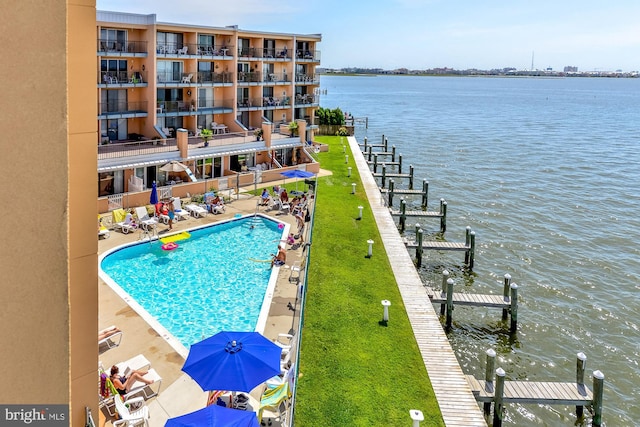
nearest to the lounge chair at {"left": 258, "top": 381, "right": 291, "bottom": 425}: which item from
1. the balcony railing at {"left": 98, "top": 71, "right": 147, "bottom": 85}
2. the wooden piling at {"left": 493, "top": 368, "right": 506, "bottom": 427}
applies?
the wooden piling at {"left": 493, "top": 368, "right": 506, "bottom": 427}

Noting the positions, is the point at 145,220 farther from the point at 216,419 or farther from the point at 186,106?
the point at 216,419

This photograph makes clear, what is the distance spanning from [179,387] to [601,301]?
22.1 meters

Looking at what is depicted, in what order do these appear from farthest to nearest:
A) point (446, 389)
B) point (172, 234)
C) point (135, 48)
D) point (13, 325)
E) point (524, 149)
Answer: point (524, 149) < point (135, 48) < point (172, 234) < point (446, 389) < point (13, 325)

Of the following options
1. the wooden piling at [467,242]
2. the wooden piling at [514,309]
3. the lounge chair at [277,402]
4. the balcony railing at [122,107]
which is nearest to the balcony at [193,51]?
the balcony railing at [122,107]

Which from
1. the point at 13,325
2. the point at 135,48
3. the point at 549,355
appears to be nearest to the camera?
the point at 13,325

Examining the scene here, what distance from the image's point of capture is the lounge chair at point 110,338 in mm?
16250

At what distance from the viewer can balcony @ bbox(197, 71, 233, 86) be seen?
141ft

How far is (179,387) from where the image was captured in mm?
14562

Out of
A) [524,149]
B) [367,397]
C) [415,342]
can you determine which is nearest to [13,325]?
[367,397]

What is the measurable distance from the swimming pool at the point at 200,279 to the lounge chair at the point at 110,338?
1.48 meters

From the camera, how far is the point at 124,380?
45.5 ft

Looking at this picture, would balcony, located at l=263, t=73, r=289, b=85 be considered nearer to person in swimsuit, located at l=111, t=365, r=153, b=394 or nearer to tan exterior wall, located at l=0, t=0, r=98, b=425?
person in swimsuit, located at l=111, t=365, r=153, b=394

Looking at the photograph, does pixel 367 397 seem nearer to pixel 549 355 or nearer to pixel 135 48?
pixel 549 355

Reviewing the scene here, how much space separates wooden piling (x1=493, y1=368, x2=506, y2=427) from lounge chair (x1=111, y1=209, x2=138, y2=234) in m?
19.4
